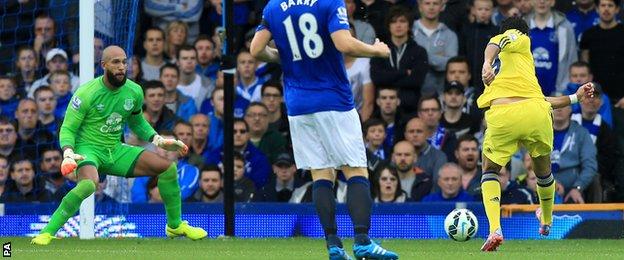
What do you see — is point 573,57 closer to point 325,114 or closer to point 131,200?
point 131,200

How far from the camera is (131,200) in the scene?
55.3ft

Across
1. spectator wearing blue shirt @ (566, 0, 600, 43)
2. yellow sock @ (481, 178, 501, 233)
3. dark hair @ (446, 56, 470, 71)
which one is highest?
spectator wearing blue shirt @ (566, 0, 600, 43)

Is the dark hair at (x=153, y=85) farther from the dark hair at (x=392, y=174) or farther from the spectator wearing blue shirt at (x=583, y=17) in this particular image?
the spectator wearing blue shirt at (x=583, y=17)

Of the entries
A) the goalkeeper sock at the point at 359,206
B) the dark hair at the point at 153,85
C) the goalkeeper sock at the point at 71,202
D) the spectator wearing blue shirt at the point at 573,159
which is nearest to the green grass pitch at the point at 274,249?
the goalkeeper sock at the point at 71,202

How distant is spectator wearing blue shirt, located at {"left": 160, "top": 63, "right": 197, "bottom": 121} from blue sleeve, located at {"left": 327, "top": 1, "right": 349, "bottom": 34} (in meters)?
7.58

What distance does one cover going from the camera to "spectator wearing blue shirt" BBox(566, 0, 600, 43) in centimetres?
1762

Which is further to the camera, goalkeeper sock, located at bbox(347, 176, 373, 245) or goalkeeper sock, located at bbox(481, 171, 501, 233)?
goalkeeper sock, located at bbox(481, 171, 501, 233)

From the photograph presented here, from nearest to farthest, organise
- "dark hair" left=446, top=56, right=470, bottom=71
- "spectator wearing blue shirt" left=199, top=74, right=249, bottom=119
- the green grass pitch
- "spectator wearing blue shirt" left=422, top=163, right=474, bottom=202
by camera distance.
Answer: the green grass pitch → "spectator wearing blue shirt" left=422, top=163, right=474, bottom=202 → "dark hair" left=446, top=56, right=470, bottom=71 → "spectator wearing blue shirt" left=199, top=74, right=249, bottom=119

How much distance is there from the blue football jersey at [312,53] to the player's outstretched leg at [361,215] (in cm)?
48

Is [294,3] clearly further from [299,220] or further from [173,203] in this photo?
[299,220]

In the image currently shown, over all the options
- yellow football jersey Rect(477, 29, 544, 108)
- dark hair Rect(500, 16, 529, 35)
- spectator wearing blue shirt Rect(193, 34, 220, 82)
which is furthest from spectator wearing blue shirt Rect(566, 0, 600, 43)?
dark hair Rect(500, 16, 529, 35)

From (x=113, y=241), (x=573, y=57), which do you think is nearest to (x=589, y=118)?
(x=573, y=57)

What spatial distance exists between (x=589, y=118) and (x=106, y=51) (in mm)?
5665

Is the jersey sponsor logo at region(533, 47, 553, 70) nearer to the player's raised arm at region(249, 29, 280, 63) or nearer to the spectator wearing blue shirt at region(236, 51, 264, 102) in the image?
the spectator wearing blue shirt at region(236, 51, 264, 102)
